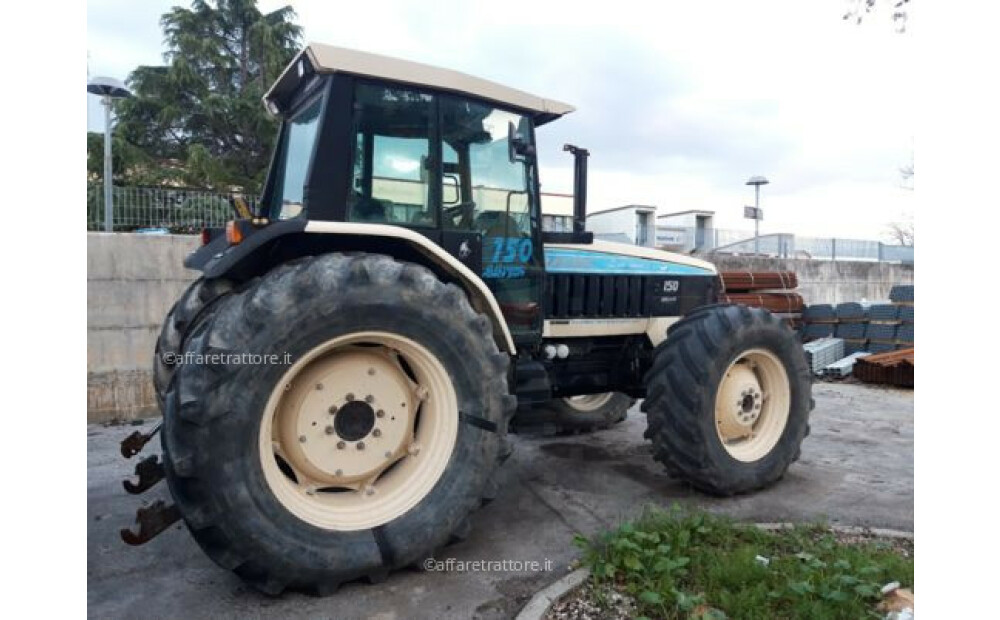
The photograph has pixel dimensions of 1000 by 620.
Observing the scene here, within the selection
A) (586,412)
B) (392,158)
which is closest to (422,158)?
(392,158)

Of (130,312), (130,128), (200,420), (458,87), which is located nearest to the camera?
(200,420)

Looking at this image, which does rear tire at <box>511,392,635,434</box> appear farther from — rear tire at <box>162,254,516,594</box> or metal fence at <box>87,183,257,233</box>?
metal fence at <box>87,183,257,233</box>

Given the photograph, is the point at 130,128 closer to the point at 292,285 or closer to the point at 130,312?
the point at 130,312

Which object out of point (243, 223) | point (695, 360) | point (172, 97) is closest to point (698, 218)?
point (172, 97)

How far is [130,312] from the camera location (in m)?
6.02

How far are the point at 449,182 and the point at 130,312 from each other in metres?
4.20

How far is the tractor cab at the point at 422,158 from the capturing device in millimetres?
3213

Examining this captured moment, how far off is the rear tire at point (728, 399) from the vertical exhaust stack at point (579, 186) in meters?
1.03

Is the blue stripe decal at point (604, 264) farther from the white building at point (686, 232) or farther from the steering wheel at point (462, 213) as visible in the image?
the white building at point (686, 232)

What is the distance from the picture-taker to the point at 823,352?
9.35 meters

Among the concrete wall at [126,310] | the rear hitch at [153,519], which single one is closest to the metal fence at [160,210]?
the concrete wall at [126,310]

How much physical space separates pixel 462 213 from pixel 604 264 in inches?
50.7

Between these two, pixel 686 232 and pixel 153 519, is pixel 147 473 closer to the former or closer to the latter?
pixel 153 519

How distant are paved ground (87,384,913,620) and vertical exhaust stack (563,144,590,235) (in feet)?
6.03
